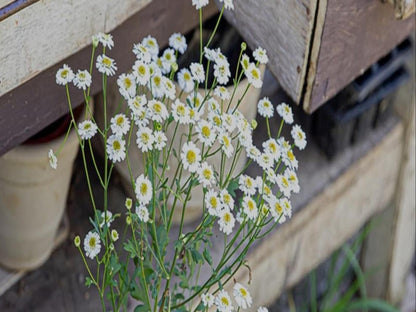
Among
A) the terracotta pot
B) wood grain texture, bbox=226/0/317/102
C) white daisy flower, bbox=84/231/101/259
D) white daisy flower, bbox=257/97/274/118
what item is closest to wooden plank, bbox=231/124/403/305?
the terracotta pot

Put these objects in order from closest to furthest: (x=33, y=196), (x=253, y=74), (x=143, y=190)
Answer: (x=143, y=190) < (x=253, y=74) < (x=33, y=196)

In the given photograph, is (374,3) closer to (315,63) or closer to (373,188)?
(315,63)

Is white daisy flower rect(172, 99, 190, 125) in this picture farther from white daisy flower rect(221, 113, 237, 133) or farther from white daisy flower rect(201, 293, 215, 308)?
white daisy flower rect(201, 293, 215, 308)

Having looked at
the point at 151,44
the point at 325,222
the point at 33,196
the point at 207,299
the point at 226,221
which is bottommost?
the point at 325,222

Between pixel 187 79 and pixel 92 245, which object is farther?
pixel 187 79

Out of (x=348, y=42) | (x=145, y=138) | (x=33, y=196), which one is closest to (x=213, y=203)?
(x=145, y=138)

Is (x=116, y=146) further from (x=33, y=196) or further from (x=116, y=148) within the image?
(x=33, y=196)
